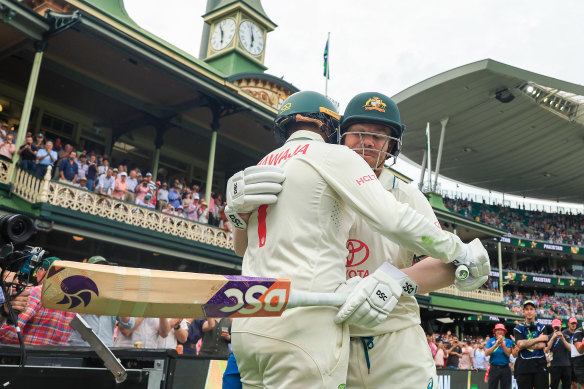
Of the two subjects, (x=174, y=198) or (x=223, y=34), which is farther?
(x=223, y=34)

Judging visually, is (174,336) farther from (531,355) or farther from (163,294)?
(531,355)

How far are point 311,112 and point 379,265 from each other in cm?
82

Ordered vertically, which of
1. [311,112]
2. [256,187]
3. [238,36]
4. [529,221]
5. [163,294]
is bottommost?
[163,294]

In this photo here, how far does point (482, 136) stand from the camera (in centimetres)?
4478

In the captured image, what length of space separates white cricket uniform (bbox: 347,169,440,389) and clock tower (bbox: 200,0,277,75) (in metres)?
22.2

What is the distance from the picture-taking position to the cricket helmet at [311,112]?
2.60 meters

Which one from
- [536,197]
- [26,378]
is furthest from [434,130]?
[26,378]

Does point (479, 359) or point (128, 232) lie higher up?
point (128, 232)

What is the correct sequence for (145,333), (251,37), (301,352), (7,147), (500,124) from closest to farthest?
(301,352) → (145,333) → (7,147) → (251,37) → (500,124)

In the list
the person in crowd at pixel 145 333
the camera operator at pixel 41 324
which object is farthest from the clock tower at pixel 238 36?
the camera operator at pixel 41 324

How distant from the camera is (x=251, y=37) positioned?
81.3 ft

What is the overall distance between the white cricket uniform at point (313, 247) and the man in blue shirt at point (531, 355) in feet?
30.4

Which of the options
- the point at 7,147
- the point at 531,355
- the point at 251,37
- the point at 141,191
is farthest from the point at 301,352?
the point at 251,37

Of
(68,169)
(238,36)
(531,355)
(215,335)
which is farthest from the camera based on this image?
(238,36)
